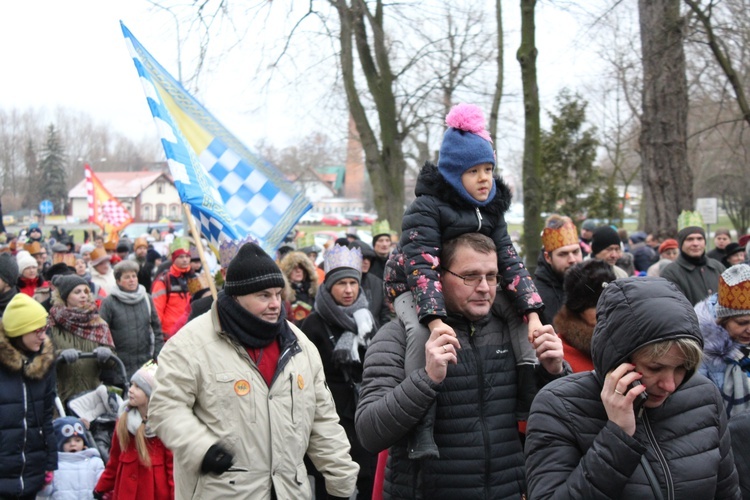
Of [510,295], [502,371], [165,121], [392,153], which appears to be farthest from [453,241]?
[392,153]

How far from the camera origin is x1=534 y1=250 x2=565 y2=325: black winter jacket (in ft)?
19.6

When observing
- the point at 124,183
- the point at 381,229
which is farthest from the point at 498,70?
the point at 124,183

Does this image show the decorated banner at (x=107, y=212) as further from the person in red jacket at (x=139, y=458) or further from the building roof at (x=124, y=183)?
the building roof at (x=124, y=183)

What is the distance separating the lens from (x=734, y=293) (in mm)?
4164

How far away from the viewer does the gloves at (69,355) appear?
6.82 meters

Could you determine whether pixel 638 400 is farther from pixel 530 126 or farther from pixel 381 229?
pixel 381 229

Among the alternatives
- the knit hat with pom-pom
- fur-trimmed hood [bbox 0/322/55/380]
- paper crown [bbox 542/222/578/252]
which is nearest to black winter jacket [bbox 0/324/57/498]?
fur-trimmed hood [bbox 0/322/55/380]

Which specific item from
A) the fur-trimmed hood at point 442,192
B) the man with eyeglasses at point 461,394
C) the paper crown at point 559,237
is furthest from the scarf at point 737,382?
the paper crown at point 559,237

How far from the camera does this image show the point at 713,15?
44.5 ft

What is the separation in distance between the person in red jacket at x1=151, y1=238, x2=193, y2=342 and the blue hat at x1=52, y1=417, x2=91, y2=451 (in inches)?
145

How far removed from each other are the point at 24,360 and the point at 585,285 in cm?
372

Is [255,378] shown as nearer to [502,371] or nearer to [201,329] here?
[201,329]

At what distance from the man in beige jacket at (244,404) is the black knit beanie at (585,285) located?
1500mm

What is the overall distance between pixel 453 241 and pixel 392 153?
52.2 feet
